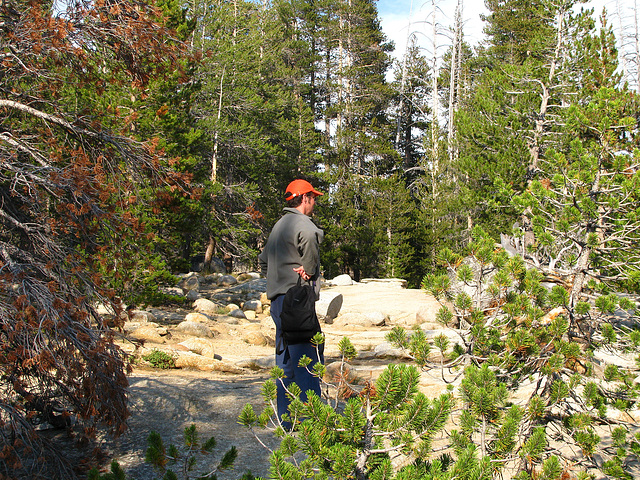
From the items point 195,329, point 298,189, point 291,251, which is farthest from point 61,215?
point 195,329

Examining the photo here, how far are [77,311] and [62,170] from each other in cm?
91

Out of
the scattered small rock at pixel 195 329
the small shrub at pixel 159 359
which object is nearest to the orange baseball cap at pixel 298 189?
the small shrub at pixel 159 359

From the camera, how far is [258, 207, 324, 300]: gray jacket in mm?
4074

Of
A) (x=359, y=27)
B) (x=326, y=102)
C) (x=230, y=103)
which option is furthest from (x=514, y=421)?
(x=326, y=102)

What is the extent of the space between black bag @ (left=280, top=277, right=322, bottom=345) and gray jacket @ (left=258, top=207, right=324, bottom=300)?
0.18 m

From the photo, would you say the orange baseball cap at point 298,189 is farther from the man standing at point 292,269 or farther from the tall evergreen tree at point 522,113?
the tall evergreen tree at point 522,113

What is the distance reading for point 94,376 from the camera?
10.7ft

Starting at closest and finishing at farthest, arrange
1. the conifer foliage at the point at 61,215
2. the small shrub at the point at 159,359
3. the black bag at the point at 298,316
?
1. the conifer foliage at the point at 61,215
2. the black bag at the point at 298,316
3. the small shrub at the point at 159,359

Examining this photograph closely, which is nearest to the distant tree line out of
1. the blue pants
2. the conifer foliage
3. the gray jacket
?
the conifer foliage

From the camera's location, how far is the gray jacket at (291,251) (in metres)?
4.07

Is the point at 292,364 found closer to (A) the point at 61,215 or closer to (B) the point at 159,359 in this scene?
(A) the point at 61,215

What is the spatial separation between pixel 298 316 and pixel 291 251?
547 millimetres

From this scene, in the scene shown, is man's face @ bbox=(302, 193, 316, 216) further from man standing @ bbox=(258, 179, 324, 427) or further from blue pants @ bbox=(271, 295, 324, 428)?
blue pants @ bbox=(271, 295, 324, 428)

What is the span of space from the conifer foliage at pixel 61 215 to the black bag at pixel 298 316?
1.19 meters
